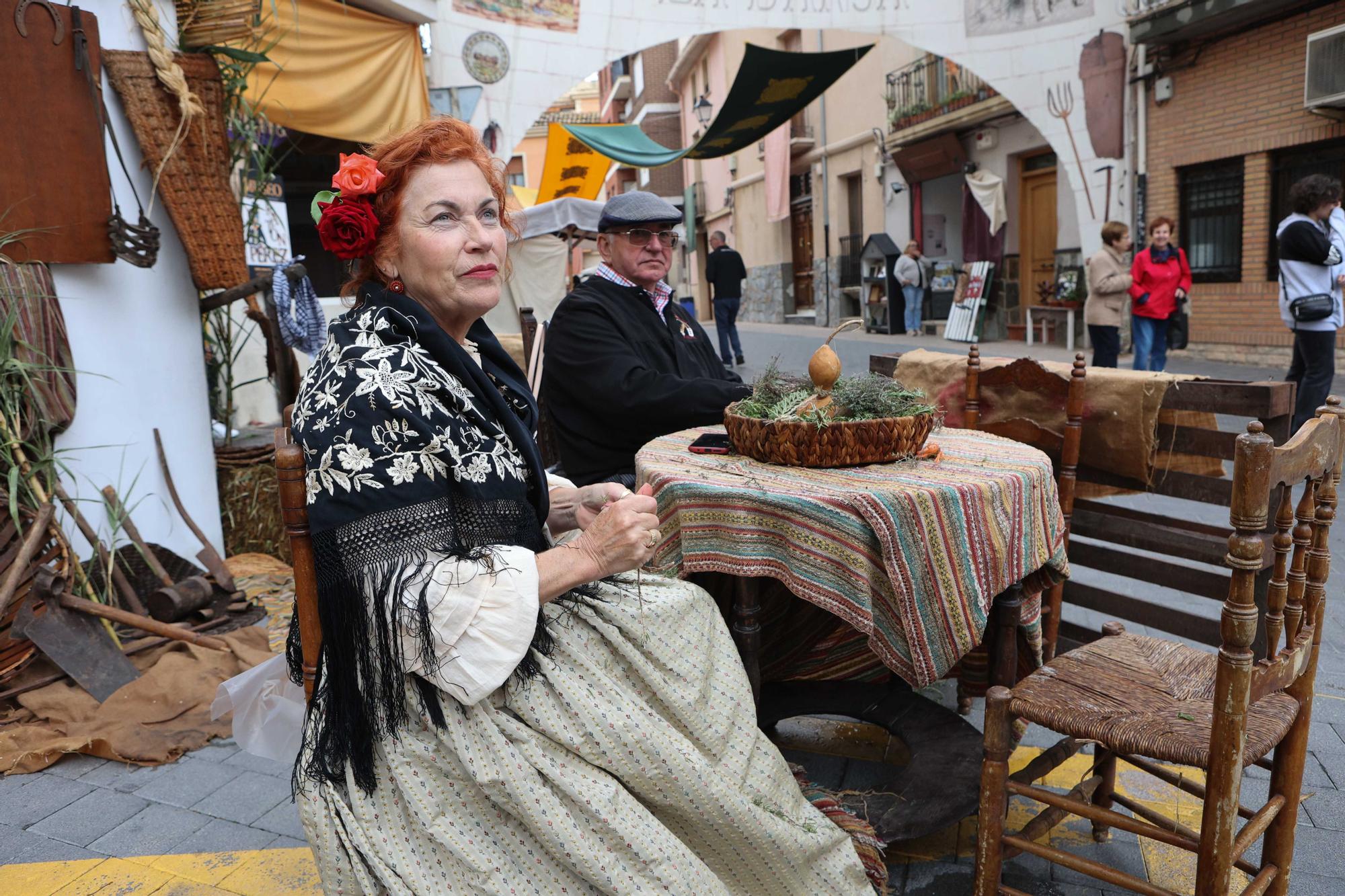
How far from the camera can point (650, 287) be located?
3525mm

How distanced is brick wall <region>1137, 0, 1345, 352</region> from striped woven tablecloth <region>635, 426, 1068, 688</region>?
10.2 metres

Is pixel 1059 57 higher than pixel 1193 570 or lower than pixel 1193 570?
higher

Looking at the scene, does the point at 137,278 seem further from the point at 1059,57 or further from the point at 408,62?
the point at 1059,57

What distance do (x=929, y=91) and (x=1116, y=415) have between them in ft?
50.9

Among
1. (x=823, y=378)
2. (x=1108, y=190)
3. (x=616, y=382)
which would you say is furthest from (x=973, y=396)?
(x=1108, y=190)

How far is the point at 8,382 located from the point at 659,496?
248 centimetres

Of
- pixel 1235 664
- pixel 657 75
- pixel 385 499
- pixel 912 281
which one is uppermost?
pixel 657 75

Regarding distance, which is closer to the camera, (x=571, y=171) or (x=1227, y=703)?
(x=1227, y=703)

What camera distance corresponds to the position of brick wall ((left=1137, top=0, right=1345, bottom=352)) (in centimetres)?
1021

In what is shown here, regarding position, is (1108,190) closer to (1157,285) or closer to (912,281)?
(1157,285)

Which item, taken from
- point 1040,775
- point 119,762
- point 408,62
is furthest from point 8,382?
point 408,62

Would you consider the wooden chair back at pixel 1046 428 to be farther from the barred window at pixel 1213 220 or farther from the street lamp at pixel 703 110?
the street lamp at pixel 703 110

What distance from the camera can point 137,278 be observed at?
13.2ft

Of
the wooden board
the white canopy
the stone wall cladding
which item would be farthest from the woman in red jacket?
the stone wall cladding
